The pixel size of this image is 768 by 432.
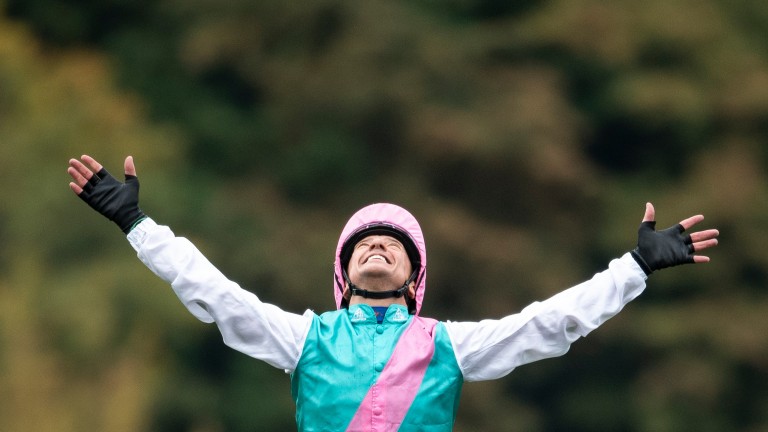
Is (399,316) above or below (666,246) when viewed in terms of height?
below

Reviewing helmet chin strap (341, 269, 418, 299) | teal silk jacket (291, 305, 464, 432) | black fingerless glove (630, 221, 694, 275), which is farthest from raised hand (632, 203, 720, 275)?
helmet chin strap (341, 269, 418, 299)

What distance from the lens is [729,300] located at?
14.6 metres

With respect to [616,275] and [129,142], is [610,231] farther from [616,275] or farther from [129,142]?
[616,275]

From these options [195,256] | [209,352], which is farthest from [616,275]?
[209,352]

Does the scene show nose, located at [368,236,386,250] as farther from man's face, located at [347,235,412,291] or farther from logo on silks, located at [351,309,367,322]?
logo on silks, located at [351,309,367,322]

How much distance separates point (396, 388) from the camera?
4.75 m

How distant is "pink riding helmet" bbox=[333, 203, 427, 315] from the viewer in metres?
5.24

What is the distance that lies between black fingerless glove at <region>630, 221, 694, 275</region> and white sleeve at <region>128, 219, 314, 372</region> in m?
1.15

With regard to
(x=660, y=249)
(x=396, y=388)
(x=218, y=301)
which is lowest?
(x=396, y=388)

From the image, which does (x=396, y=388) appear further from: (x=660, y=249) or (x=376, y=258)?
(x=660, y=249)

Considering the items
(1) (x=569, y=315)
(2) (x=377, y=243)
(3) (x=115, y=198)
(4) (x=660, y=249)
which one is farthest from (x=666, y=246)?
(3) (x=115, y=198)

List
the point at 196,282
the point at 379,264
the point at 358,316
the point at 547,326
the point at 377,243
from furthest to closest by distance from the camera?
the point at 377,243, the point at 379,264, the point at 358,316, the point at 547,326, the point at 196,282

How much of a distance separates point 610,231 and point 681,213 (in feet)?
2.42

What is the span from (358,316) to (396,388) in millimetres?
317
